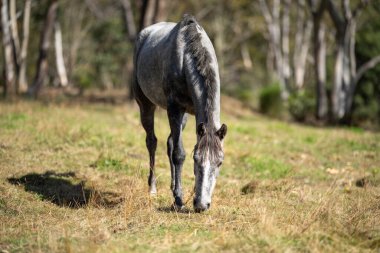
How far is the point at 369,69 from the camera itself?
20.8 m

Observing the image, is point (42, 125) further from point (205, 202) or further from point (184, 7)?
point (184, 7)

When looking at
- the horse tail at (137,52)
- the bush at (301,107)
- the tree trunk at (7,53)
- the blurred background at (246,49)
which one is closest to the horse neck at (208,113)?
the horse tail at (137,52)

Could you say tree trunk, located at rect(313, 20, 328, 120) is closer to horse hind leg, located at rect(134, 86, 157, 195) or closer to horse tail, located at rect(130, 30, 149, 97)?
horse tail, located at rect(130, 30, 149, 97)

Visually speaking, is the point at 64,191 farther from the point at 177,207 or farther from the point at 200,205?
the point at 200,205

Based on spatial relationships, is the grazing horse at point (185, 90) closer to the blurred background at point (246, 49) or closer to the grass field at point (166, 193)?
the grass field at point (166, 193)

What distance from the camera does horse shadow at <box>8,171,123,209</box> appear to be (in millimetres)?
6977

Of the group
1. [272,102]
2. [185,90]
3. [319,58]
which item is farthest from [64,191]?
[272,102]

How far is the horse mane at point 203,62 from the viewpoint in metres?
6.12

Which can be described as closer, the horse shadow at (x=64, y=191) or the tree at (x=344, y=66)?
the horse shadow at (x=64, y=191)

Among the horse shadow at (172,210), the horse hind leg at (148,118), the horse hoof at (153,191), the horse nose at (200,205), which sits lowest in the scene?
the horse hoof at (153,191)

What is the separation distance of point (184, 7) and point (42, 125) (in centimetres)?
2682

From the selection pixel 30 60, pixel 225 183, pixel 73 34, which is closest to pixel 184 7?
pixel 73 34

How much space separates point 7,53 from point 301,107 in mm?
12742

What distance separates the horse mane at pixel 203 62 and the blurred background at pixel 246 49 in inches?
469
